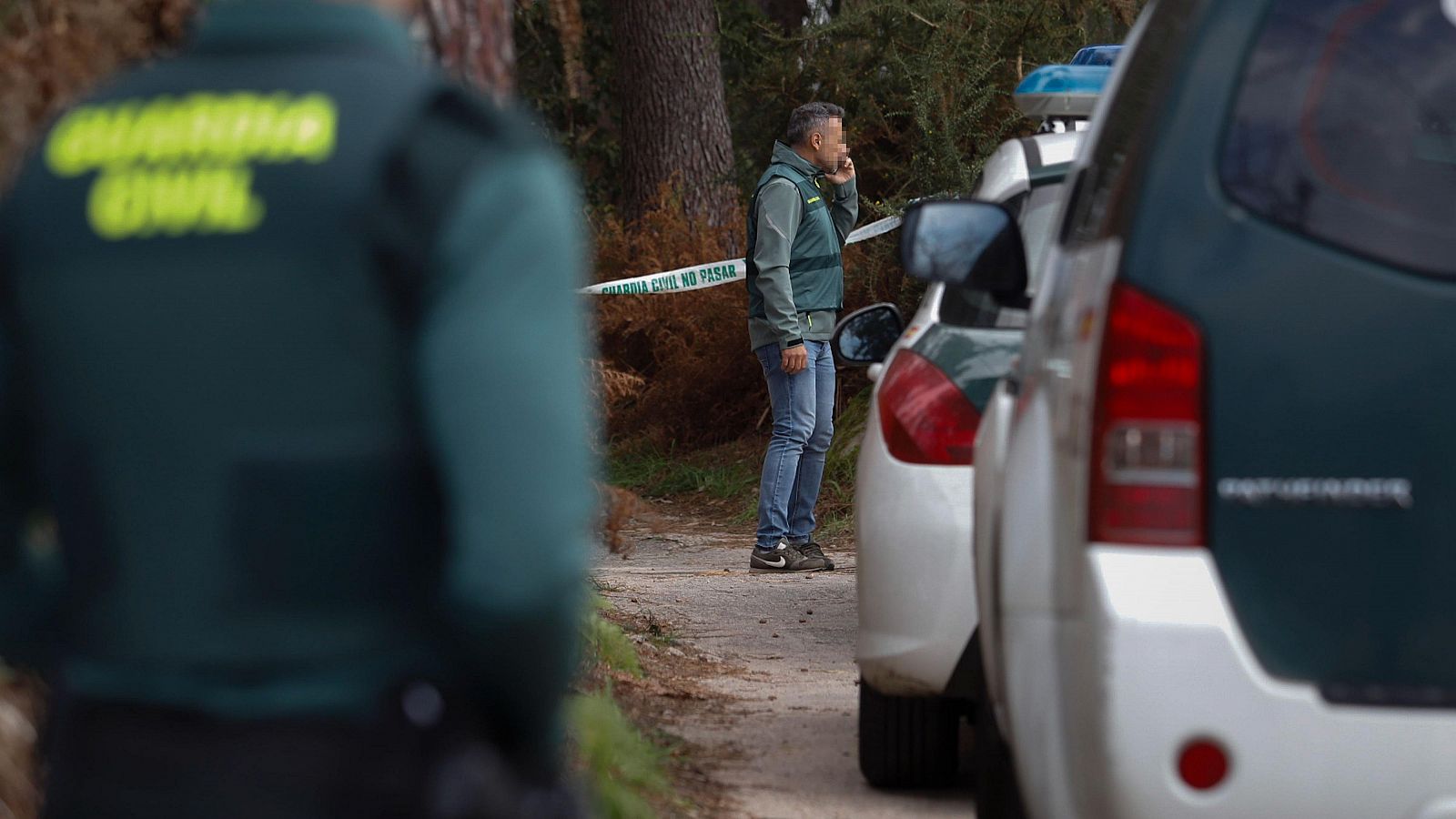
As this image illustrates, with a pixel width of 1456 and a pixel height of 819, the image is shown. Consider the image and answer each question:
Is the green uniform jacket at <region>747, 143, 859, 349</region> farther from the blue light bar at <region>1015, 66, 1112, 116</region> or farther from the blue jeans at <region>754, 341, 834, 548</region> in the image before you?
the blue light bar at <region>1015, 66, 1112, 116</region>

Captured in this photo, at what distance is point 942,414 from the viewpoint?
4391mm

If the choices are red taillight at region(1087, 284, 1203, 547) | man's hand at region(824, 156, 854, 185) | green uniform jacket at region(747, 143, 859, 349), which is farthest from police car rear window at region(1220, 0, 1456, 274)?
man's hand at region(824, 156, 854, 185)

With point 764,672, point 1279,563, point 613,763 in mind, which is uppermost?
point 1279,563

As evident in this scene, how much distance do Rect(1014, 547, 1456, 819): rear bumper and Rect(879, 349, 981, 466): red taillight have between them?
1.90m

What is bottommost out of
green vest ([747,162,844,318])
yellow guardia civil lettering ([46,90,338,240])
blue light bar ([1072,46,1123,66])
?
green vest ([747,162,844,318])

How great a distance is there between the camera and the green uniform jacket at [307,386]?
62.1 inches

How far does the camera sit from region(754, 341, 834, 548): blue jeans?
28.3ft

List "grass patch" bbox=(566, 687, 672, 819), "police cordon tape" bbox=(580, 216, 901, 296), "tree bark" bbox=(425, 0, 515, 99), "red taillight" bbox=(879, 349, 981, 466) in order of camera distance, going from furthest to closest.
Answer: "police cordon tape" bbox=(580, 216, 901, 296) < "red taillight" bbox=(879, 349, 981, 466) < "grass patch" bbox=(566, 687, 672, 819) < "tree bark" bbox=(425, 0, 515, 99)

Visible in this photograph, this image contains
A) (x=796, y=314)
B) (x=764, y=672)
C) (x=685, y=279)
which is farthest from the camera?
(x=685, y=279)

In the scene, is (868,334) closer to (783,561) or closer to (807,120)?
(807,120)

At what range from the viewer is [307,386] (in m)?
1.59

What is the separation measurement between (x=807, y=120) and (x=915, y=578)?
4711mm

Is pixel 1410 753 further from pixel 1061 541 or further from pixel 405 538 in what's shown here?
pixel 405 538

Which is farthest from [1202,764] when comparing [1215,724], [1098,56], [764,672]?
[1098,56]
